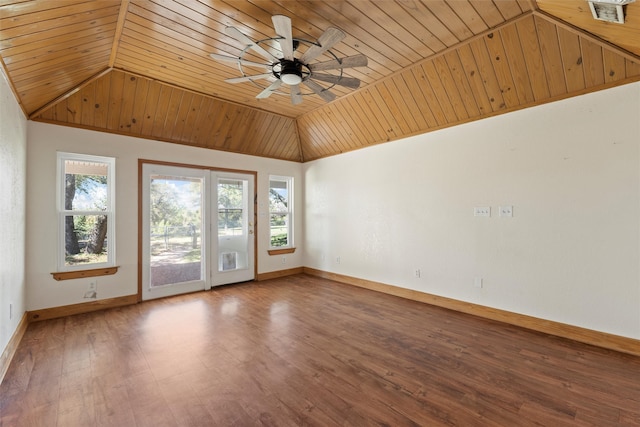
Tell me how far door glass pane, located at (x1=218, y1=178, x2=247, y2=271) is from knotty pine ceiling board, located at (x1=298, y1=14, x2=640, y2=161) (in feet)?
7.74

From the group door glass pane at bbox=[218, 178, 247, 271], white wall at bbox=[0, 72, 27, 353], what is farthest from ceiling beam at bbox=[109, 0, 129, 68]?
door glass pane at bbox=[218, 178, 247, 271]

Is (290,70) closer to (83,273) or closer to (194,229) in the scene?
(194,229)

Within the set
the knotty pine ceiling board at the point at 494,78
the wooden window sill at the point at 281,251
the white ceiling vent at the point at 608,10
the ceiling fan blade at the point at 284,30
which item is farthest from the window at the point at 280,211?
the white ceiling vent at the point at 608,10

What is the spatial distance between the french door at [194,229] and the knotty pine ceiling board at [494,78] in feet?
8.23

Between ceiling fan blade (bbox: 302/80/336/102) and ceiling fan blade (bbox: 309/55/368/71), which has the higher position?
ceiling fan blade (bbox: 309/55/368/71)

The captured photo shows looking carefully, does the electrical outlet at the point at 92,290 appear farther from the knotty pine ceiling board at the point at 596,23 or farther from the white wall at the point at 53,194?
the knotty pine ceiling board at the point at 596,23

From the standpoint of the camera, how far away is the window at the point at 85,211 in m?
3.78

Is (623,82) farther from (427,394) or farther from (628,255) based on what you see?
(427,394)

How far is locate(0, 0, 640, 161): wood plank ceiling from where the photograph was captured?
93.2 inches

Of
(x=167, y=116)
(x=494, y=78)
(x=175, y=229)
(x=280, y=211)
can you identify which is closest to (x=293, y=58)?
(x=494, y=78)

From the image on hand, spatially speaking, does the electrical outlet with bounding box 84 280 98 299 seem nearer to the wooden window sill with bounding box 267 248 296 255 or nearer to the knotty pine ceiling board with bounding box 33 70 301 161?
the knotty pine ceiling board with bounding box 33 70 301 161

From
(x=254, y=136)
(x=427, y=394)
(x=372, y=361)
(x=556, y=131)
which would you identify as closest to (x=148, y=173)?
(x=254, y=136)

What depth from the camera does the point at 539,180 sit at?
10.6 feet

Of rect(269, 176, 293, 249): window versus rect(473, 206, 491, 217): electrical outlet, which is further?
rect(269, 176, 293, 249): window
